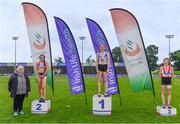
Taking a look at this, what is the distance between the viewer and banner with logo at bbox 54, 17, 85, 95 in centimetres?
1340

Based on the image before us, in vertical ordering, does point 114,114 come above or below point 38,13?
below

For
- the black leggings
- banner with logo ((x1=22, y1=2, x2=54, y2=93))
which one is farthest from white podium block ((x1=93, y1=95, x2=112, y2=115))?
banner with logo ((x1=22, y1=2, x2=54, y2=93))

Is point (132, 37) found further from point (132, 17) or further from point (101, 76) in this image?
point (101, 76)

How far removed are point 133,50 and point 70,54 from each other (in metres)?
2.47

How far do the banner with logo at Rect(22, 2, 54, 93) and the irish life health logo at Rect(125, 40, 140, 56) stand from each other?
284cm

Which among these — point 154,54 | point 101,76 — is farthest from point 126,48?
point 154,54

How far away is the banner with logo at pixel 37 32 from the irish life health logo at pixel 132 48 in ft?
9.32

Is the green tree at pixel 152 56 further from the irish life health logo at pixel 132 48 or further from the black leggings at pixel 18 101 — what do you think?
the black leggings at pixel 18 101

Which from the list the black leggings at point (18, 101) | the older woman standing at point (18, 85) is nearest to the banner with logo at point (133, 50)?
the older woman standing at point (18, 85)

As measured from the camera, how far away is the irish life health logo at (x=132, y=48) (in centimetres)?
1223

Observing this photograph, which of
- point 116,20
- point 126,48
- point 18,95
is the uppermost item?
point 116,20

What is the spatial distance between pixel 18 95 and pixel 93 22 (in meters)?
4.24

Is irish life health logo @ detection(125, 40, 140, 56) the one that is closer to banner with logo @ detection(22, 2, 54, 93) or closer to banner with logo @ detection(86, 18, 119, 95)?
banner with logo @ detection(86, 18, 119, 95)

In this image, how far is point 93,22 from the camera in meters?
13.7
